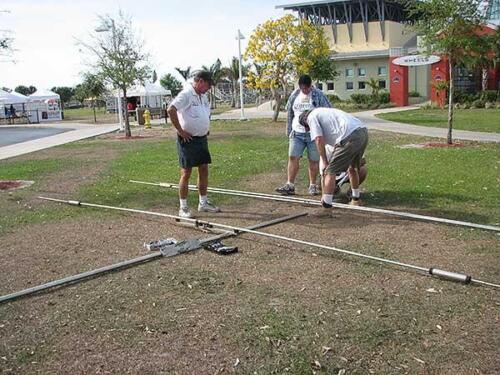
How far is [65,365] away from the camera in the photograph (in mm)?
3443

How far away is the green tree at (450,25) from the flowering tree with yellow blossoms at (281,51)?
41.6 ft

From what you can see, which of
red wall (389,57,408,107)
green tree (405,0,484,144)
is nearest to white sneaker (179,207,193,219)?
green tree (405,0,484,144)

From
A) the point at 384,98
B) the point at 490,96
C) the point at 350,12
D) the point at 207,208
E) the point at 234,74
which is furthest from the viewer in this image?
the point at 234,74

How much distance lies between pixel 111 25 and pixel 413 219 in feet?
59.1

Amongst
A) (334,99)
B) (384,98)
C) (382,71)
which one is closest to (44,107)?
(334,99)

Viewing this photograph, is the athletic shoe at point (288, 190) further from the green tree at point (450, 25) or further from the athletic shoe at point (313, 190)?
the green tree at point (450, 25)

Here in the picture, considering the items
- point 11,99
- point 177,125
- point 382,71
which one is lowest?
point 177,125

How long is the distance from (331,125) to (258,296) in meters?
2.80

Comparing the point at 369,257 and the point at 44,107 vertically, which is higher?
the point at 44,107

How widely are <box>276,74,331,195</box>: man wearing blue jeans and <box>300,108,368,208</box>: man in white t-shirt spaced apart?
3.65 feet

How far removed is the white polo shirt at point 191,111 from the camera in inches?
269

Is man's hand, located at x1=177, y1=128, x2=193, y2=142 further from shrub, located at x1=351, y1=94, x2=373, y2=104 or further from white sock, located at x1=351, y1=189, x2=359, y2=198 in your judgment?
shrub, located at x1=351, y1=94, x2=373, y2=104

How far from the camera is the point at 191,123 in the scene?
22.6 feet

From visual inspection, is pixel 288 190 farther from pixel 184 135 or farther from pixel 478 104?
pixel 478 104
